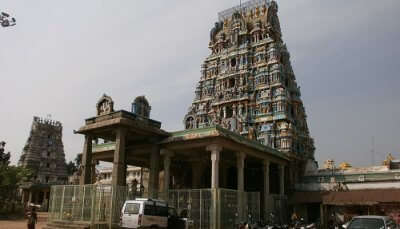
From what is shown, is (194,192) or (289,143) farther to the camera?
(289,143)

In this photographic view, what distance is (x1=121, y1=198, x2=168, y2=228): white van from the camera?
17750 mm

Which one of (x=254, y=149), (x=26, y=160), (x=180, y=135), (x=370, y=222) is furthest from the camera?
(x=26, y=160)

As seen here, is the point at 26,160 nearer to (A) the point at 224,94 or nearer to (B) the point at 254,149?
(A) the point at 224,94

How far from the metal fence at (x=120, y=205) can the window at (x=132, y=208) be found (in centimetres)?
262

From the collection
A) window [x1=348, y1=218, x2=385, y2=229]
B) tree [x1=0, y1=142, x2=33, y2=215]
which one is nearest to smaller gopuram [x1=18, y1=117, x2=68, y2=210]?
tree [x1=0, y1=142, x2=33, y2=215]

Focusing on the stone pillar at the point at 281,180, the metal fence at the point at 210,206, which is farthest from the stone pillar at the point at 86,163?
the stone pillar at the point at 281,180

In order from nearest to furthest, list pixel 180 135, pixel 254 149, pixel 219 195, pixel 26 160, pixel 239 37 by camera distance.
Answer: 1. pixel 219 195
2. pixel 180 135
3. pixel 254 149
4. pixel 239 37
5. pixel 26 160

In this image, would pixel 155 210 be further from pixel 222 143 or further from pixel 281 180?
pixel 281 180

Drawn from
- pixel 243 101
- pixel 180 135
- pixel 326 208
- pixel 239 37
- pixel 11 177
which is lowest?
pixel 326 208

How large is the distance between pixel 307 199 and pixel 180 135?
45.8 feet

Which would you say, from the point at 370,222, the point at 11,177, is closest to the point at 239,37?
the point at 11,177

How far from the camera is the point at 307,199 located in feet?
105

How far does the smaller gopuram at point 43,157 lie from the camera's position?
58.9m

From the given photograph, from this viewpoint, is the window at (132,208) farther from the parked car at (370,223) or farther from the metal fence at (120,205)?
the parked car at (370,223)
